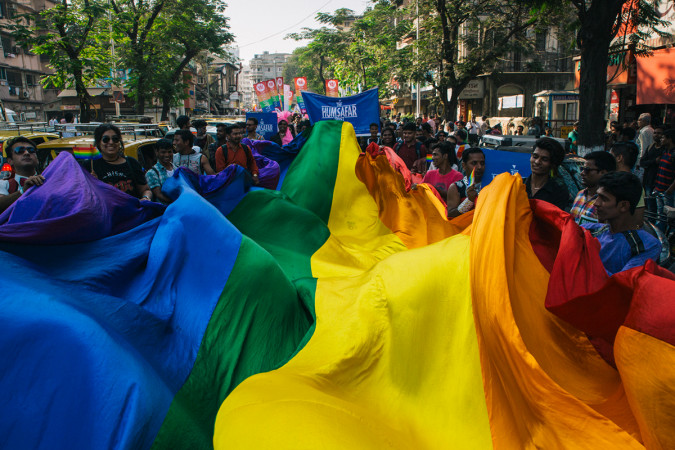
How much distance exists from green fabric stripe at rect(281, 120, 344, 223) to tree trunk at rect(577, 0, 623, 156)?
4.75m

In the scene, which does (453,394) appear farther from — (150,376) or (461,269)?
(150,376)

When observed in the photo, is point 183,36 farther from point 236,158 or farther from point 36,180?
point 36,180

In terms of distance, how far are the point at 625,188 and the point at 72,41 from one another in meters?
18.3

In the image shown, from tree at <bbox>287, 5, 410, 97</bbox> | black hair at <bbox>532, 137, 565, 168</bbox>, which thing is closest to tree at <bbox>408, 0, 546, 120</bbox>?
tree at <bbox>287, 5, 410, 97</bbox>

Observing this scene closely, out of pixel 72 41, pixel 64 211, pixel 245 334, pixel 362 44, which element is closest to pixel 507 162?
pixel 245 334

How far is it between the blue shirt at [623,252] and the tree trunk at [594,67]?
6671 mm

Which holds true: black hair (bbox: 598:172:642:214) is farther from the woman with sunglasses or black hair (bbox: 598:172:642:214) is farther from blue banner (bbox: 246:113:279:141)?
blue banner (bbox: 246:113:279:141)

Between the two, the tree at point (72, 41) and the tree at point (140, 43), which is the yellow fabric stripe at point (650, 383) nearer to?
the tree at point (72, 41)

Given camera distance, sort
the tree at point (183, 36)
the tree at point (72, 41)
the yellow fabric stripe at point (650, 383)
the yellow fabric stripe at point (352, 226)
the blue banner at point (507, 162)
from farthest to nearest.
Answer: the tree at point (183, 36)
the tree at point (72, 41)
the blue banner at point (507, 162)
the yellow fabric stripe at point (352, 226)
the yellow fabric stripe at point (650, 383)

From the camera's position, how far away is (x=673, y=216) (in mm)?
6254

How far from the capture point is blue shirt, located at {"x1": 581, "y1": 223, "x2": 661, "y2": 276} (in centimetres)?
301

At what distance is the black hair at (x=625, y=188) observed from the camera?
3.04 meters

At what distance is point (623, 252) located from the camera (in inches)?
121

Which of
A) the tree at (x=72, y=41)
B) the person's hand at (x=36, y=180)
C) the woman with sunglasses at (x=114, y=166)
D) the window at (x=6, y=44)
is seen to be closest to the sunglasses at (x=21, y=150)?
the woman with sunglasses at (x=114, y=166)
